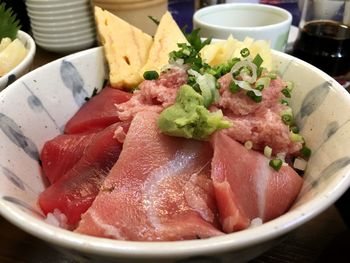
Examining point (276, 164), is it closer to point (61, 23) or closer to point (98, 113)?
point (98, 113)

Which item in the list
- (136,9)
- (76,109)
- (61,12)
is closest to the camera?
(76,109)

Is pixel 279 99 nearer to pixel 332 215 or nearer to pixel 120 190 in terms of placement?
pixel 332 215

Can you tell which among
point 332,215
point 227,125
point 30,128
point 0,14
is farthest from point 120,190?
point 0,14

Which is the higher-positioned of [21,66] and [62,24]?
[21,66]

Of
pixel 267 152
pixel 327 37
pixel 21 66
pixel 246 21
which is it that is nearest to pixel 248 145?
pixel 267 152

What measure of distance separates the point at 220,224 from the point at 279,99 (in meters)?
0.41

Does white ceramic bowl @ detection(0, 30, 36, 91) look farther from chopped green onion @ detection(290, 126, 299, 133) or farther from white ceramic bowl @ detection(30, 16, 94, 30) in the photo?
chopped green onion @ detection(290, 126, 299, 133)

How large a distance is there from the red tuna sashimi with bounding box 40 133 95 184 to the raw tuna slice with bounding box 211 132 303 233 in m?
0.39

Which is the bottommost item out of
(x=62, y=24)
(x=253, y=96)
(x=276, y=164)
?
(x=62, y=24)

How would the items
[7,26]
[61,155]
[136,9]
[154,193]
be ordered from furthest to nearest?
[136,9] < [7,26] < [61,155] < [154,193]

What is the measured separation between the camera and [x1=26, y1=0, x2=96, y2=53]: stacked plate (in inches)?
81.6

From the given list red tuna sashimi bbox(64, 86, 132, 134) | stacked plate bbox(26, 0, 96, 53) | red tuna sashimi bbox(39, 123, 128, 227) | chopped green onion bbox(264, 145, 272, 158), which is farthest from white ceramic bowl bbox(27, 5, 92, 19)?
chopped green onion bbox(264, 145, 272, 158)

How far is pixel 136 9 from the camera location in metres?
1.88

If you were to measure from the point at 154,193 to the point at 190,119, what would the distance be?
178mm
